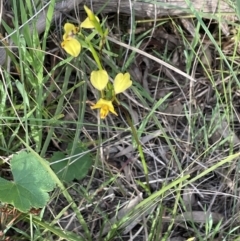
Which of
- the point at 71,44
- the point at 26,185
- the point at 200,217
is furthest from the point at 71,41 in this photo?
the point at 200,217

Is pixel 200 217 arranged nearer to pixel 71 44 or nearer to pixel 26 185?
pixel 26 185

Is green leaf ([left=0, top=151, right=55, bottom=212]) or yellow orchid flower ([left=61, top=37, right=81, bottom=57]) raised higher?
yellow orchid flower ([left=61, top=37, right=81, bottom=57])

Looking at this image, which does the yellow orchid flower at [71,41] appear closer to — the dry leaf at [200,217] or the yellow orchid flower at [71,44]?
the yellow orchid flower at [71,44]

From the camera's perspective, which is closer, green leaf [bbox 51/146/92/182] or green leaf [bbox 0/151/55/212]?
green leaf [bbox 0/151/55/212]

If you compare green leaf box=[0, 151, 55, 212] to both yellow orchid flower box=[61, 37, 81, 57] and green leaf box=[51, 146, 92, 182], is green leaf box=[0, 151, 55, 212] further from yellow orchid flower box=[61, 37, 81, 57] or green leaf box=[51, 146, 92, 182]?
yellow orchid flower box=[61, 37, 81, 57]

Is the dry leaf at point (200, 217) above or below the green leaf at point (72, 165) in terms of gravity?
below

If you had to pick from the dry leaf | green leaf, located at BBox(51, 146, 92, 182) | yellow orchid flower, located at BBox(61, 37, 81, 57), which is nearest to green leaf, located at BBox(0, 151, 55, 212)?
green leaf, located at BBox(51, 146, 92, 182)

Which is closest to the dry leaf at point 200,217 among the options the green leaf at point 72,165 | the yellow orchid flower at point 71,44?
the green leaf at point 72,165

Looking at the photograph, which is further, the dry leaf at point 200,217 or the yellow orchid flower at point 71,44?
the dry leaf at point 200,217

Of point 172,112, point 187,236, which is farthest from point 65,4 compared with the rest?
point 187,236
